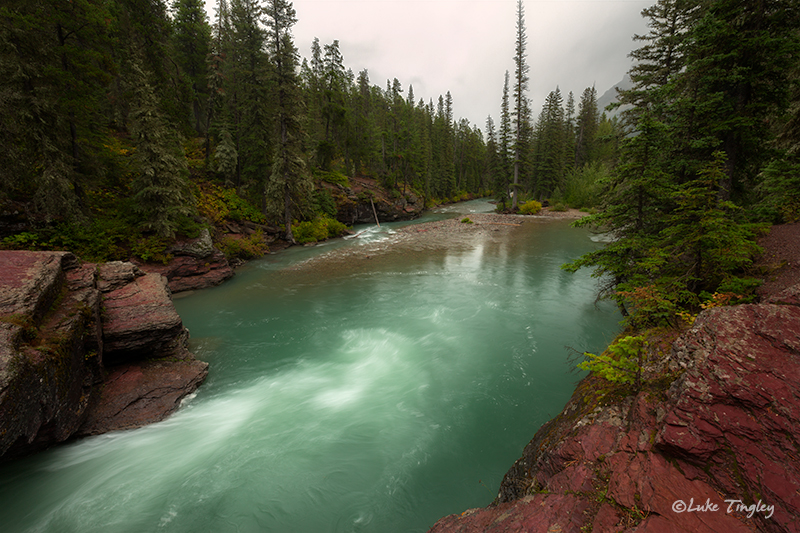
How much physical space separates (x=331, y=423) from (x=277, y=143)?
22.1 m

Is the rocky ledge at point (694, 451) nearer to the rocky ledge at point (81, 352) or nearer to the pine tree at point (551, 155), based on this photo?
the rocky ledge at point (81, 352)

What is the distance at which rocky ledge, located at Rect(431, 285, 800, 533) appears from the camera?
218 centimetres

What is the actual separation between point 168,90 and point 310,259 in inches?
620

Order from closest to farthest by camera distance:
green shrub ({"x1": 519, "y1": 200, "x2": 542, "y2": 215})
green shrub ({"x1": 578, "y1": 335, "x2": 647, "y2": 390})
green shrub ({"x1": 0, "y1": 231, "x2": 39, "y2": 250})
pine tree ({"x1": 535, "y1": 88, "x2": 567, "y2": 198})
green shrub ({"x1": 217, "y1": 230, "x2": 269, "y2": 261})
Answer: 1. green shrub ({"x1": 578, "y1": 335, "x2": 647, "y2": 390})
2. green shrub ({"x1": 0, "y1": 231, "x2": 39, "y2": 250})
3. green shrub ({"x1": 217, "y1": 230, "x2": 269, "y2": 261})
4. green shrub ({"x1": 519, "y1": 200, "x2": 542, "y2": 215})
5. pine tree ({"x1": 535, "y1": 88, "x2": 567, "y2": 198})

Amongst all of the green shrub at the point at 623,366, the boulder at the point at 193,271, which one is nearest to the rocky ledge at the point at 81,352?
the boulder at the point at 193,271

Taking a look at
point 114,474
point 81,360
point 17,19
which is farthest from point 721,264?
point 17,19

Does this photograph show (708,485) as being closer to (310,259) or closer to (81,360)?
(81,360)

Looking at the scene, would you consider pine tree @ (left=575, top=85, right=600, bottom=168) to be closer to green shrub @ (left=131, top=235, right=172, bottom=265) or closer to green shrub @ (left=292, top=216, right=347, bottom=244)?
green shrub @ (left=292, top=216, right=347, bottom=244)

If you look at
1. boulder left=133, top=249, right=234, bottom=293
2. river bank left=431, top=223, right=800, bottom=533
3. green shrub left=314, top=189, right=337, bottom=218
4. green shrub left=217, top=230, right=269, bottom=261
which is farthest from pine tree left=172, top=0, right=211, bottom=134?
river bank left=431, top=223, right=800, bottom=533

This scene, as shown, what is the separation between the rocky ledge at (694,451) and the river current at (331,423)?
2516 mm

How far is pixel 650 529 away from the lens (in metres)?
2.13

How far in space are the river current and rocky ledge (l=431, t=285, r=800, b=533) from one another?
99.0 inches

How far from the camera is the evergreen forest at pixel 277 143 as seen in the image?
6.50m

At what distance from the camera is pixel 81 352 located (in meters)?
6.32
